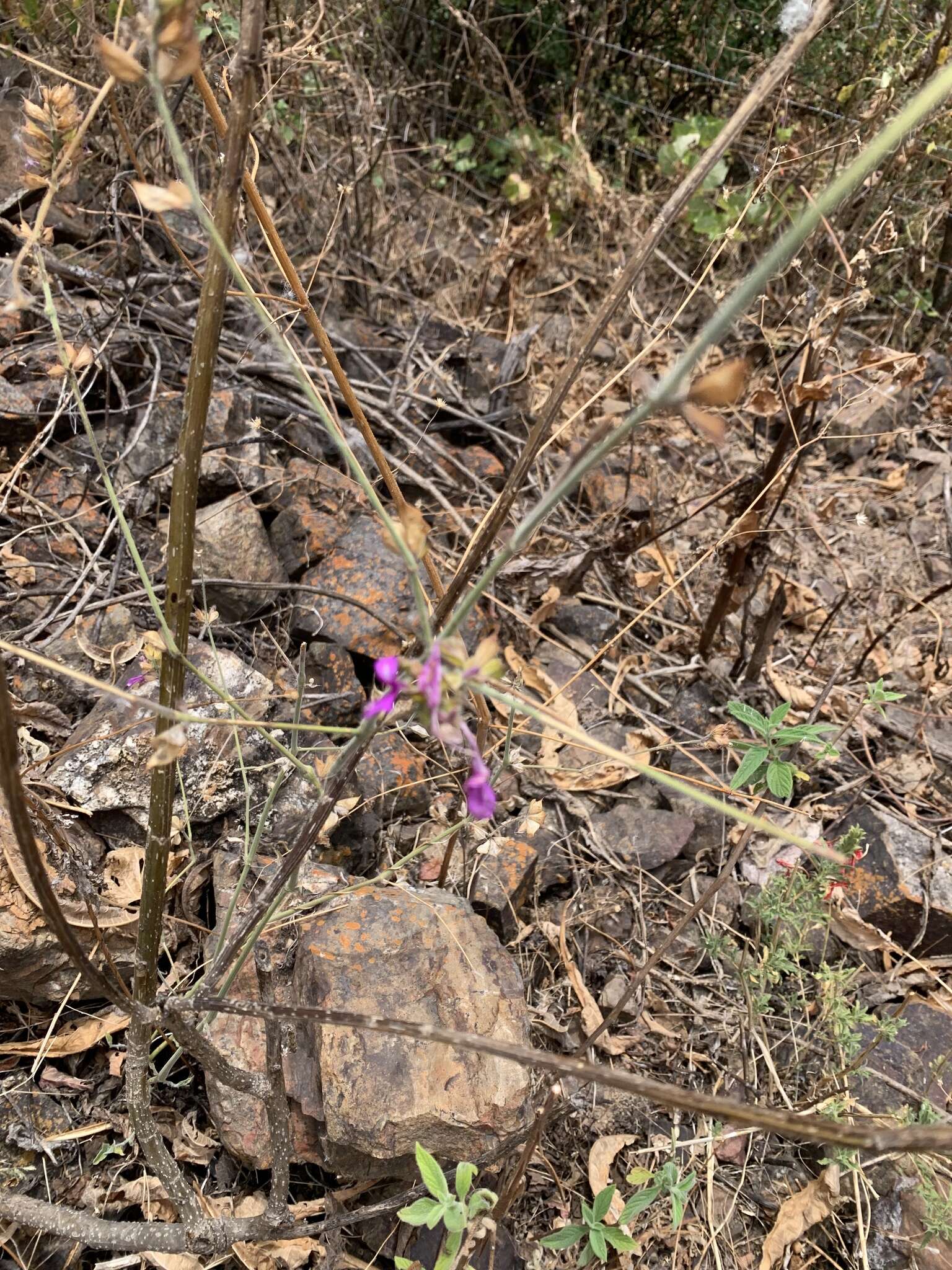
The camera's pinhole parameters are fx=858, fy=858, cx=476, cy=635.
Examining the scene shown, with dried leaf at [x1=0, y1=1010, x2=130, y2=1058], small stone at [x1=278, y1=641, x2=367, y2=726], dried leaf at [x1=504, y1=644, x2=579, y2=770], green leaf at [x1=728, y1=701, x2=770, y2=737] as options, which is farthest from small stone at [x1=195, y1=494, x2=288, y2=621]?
green leaf at [x1=728, y1=701, x2=770, y2=737]

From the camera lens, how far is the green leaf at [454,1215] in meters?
1.12

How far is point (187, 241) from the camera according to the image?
307 centimetres

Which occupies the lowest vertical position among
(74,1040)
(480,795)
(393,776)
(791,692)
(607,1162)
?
(74,1040)

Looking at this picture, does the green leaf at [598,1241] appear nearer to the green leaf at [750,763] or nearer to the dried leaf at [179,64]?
the green leaf at [750,763]

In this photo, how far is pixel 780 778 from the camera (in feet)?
5.42

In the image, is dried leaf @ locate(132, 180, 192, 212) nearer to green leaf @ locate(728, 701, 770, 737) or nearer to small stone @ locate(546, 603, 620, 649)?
green leaf @ locate(728, 701, 770, 737)

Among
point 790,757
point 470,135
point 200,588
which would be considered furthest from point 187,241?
point 790,757

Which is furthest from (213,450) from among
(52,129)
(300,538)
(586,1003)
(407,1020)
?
(586,1003)

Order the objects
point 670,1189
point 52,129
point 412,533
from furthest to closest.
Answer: point 670,1189 < point 52,129 < point 412,533

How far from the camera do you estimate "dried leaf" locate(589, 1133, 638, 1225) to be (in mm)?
1601

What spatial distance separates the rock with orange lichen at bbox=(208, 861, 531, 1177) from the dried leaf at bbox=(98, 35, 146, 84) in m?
1.26

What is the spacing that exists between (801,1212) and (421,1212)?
3.12ft

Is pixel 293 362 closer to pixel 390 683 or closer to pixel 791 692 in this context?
pixel 390 683

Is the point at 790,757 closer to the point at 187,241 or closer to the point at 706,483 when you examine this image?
the point at 706,483
